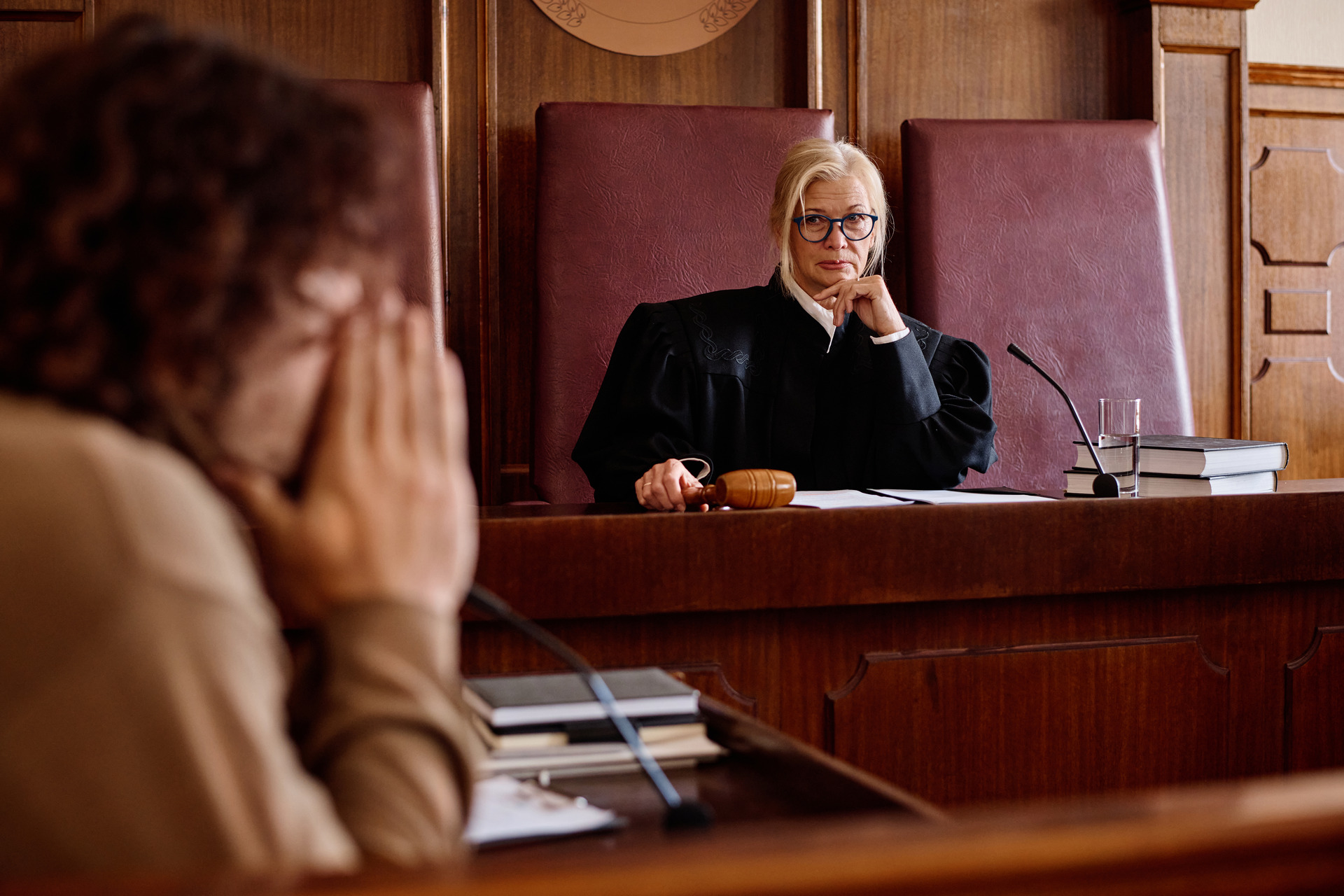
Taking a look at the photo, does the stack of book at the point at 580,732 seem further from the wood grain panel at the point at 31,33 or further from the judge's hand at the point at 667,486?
the wood grain panel at the point at 31,33

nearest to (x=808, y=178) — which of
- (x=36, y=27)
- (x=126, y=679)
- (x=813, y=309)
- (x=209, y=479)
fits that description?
(x=813, y=309)

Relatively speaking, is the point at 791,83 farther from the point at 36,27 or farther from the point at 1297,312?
the point at 36,27

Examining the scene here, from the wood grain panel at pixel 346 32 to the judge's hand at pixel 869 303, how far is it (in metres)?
1.27

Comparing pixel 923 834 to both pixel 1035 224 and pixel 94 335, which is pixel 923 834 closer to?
pixel 94 335

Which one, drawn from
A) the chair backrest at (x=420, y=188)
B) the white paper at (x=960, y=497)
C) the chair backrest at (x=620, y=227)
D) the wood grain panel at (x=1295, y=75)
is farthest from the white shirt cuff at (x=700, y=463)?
the wood grain panel at (x=1295, y=75)

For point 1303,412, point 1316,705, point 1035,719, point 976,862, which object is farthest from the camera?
point 1303,412

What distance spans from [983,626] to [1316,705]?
1.87 feet

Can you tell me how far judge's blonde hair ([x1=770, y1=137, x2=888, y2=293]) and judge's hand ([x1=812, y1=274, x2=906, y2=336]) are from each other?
18 centimetres

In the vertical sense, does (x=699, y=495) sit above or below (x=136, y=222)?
below

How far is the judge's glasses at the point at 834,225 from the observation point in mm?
2729

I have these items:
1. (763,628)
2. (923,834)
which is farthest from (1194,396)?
(923,834)

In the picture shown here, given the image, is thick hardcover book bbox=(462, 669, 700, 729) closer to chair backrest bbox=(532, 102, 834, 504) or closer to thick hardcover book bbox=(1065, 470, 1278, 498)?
thick hardcover book bbox=(1065, 470, 1278, 498)

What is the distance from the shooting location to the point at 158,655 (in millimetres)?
465

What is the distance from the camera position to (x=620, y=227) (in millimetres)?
3047
